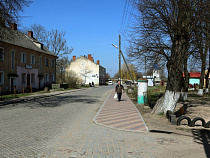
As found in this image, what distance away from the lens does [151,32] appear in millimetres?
11398

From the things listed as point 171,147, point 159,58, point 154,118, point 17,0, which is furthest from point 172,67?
point 17,0

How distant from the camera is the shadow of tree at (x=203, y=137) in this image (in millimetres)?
5484

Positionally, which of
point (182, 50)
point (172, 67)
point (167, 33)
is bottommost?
point (172, 67)

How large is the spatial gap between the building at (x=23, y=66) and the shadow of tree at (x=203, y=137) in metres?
19.3

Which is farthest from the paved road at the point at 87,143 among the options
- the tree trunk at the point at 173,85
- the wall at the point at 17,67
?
the wall at the point at 17,67

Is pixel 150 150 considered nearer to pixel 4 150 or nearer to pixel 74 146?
pixel 74 146

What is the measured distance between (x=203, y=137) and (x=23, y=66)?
28.1 metres

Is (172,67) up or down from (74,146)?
up

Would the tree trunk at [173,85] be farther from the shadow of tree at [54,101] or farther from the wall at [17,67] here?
the wall at [17,67]

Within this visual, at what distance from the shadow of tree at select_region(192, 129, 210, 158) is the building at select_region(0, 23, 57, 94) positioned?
1927cm

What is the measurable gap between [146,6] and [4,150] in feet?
29.0

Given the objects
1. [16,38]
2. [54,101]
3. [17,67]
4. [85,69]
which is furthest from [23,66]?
[85,69]

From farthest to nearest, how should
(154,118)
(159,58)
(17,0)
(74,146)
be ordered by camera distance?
(17,0) → (159,58) → (154,118) → (74,146)

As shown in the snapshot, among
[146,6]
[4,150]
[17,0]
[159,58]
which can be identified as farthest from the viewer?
[17,0]
